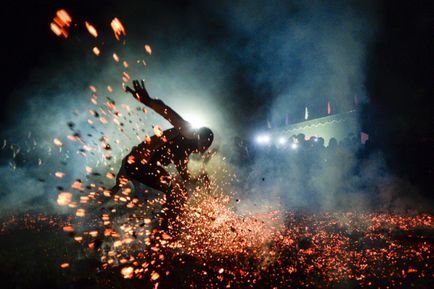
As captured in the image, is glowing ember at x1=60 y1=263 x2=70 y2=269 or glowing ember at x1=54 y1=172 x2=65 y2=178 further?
glowing ember at x1=54 y1=172 x2=65 y2=178

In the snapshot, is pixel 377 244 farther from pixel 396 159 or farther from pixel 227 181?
pixel 227 181

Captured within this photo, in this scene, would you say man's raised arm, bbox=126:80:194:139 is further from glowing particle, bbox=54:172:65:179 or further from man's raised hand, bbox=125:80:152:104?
glowing particle, bbox=54:172:65:179

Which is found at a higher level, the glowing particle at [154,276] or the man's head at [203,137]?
the man's head at [203,137]

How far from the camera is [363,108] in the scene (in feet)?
46.6

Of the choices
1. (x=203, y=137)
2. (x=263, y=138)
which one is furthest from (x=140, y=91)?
(x=263, y=138)

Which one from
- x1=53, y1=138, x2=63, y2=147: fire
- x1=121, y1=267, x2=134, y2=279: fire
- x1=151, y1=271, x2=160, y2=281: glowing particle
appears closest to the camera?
x1=151, y1=271, x2=160, y2=281: glowing particle

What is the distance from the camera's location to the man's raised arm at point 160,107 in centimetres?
464

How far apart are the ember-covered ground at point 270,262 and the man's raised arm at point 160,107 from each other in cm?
256

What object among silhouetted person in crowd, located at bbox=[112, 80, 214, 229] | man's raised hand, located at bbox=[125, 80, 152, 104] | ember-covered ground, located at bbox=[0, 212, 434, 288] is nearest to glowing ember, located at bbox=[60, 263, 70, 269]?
ember-covered ground, located at bbox=[0, 212, 434, 288]

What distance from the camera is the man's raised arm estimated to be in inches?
183

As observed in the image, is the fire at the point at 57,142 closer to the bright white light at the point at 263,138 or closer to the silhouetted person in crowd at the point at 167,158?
the silhouetted person in crowd at the point at 167,158

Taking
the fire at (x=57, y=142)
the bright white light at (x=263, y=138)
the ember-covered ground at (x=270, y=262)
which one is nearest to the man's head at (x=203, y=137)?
the ember-covered ground at (x=270, y=262)

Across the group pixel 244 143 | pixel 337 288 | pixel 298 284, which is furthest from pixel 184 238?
pixel 244 143

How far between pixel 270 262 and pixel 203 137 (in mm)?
2931
